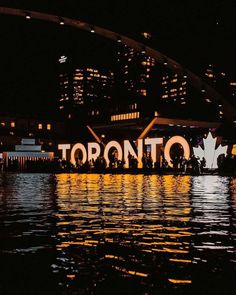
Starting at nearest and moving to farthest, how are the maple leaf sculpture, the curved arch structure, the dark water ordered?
the dark water → the curved arch structure → the maple leaf sculpture

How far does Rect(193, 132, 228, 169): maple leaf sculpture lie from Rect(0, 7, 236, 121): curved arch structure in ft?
44.4

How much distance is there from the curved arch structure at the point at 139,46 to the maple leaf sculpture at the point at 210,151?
13.5m

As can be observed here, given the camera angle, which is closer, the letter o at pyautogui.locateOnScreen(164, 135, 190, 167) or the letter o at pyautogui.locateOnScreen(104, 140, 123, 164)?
the letter o at pyautogui.locateOnScreen(164, 135, 190, 167)

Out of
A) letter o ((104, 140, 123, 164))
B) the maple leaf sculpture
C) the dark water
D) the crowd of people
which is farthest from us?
letter o ((104, 140, 123, 164))

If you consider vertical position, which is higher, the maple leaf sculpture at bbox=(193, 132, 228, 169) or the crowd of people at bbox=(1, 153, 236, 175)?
the maple leaf sculpture at bbox=(193, 132, 228, 169)

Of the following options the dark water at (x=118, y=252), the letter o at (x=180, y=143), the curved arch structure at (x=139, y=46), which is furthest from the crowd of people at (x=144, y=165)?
the dark water at (x=118, y=252)

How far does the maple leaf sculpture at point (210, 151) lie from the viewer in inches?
1822

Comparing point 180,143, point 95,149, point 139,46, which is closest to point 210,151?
point 180,143

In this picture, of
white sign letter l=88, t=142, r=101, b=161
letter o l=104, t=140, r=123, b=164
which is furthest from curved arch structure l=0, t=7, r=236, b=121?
white sign letter l=88, t=142, r=101, b=161

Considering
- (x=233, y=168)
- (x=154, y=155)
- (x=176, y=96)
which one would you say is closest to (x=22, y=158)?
(x=154, y=155)

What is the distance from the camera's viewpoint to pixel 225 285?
14.2 feet

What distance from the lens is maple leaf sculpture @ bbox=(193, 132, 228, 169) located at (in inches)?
1822

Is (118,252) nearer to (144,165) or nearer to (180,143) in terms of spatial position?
(180,143)

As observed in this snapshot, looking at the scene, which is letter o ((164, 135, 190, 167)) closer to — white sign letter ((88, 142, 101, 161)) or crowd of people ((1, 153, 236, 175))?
crowd of people ((1, 153, 236, 175))
